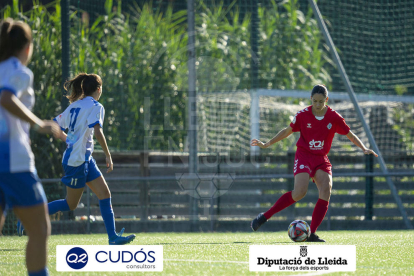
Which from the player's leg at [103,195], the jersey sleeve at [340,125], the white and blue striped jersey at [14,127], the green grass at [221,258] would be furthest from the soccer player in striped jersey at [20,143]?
the jersey sleeve at [340,125]

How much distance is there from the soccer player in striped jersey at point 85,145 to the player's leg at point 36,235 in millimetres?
2730

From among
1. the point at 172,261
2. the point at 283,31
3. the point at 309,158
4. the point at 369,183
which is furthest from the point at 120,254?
the point at 283,31

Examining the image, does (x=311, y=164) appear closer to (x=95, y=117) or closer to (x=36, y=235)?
(x=95, y=117)

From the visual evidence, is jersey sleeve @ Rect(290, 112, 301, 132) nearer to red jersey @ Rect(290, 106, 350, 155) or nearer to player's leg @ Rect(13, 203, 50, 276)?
red jersey @ Rect(290, 106, 350, 155)

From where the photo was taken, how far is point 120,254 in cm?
555

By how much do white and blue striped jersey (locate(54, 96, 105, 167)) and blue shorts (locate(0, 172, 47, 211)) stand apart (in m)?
2.79

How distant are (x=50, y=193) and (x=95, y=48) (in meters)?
4.74

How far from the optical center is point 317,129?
741 centimetres

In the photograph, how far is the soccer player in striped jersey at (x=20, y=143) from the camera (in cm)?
363

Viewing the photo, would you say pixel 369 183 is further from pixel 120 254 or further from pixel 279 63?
pixel 120 254

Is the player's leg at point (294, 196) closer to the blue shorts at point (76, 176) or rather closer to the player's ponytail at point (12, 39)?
the blue shorts at point (76, 176)

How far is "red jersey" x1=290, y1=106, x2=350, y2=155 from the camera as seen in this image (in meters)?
7.40

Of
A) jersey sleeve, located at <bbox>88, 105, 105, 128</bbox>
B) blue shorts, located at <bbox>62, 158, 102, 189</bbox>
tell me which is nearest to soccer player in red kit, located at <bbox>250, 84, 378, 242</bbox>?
jersey sleeve, located at <bbox>88, 105, 105, 128</bbox>

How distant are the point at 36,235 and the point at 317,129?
4.35m
